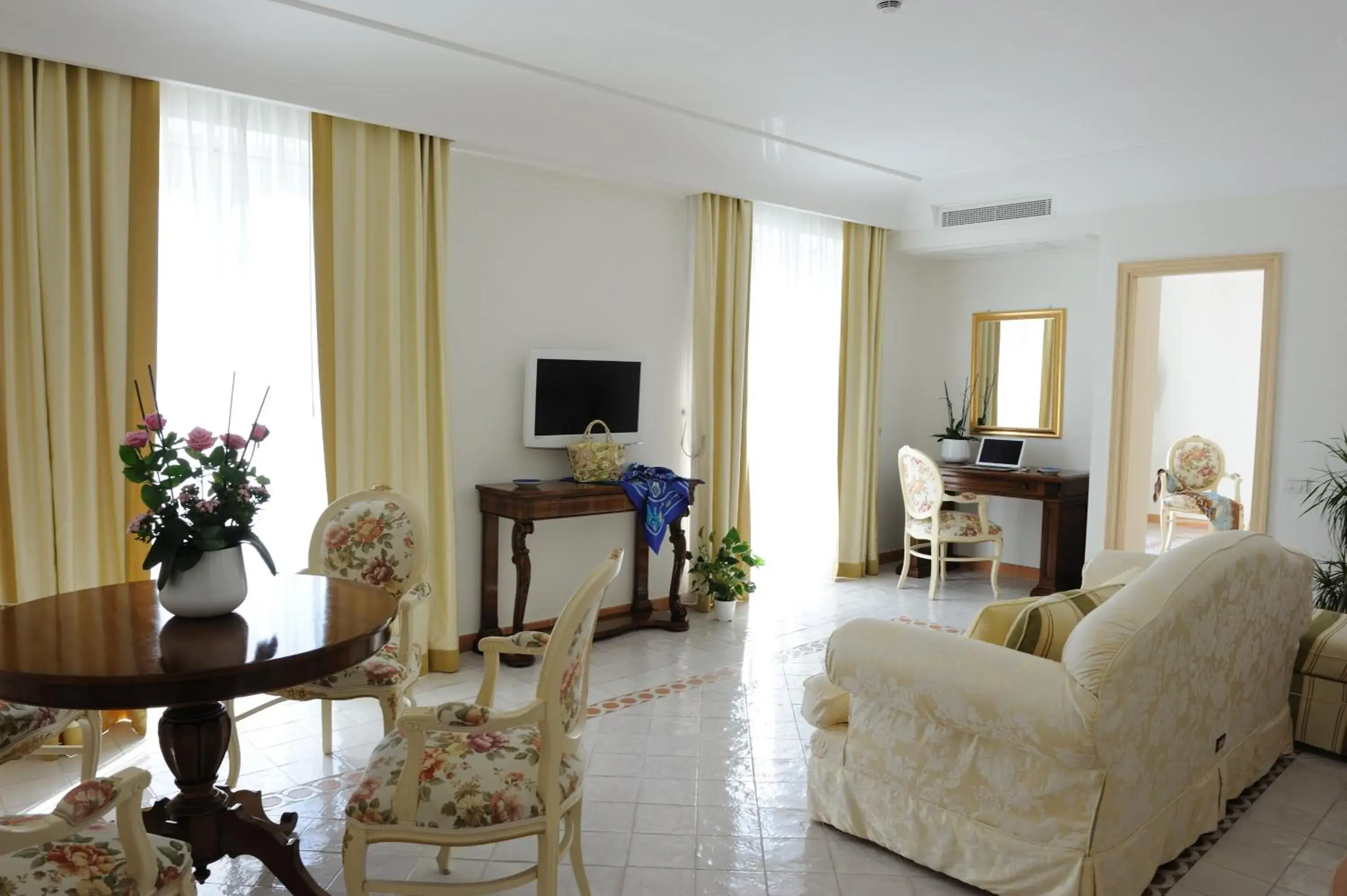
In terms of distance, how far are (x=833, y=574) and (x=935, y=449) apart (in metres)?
1.42

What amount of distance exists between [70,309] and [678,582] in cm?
325

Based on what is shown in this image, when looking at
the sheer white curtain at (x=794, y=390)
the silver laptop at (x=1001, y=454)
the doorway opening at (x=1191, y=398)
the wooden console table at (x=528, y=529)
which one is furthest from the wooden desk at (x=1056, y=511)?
the wooden console table at (x=528, y=529)

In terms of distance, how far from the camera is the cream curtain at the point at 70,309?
132 inches

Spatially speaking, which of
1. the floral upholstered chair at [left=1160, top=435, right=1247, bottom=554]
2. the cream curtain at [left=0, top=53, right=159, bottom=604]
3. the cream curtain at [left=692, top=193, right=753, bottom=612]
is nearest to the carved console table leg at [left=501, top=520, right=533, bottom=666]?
the cream curtain at [left=692, top=193, right=753, bottom=612]

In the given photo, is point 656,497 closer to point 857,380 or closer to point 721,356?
point 721,356

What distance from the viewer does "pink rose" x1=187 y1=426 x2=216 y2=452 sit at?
238 cm

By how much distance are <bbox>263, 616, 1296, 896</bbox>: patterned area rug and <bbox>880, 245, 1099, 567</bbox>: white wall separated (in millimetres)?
3322

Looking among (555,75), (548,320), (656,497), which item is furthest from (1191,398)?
(555,75)

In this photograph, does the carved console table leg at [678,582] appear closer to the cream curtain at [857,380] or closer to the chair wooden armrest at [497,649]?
the cream curtain at [857,380]

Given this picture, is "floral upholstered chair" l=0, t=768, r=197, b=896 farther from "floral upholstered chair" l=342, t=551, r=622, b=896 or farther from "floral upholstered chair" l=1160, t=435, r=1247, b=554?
"floral upholstered chair" l=1160, t=435, r=1247, b=554

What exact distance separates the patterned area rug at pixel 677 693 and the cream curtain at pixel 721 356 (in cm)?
148

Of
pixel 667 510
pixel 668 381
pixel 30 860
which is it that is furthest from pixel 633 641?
pixel 30 860

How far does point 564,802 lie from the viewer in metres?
2.30

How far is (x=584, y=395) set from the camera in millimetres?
5250
